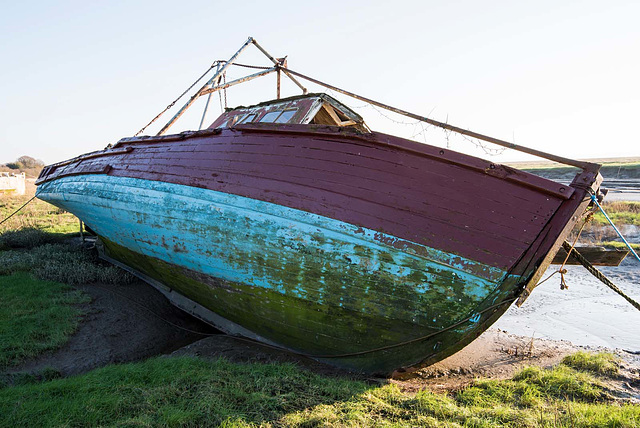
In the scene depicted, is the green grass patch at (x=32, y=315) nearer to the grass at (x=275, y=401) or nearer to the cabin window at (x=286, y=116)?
the grass at (x=275, y=401)

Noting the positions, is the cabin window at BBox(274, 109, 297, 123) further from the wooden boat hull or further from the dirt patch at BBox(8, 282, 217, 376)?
the dirt patch at BBox(8, 282, 217, 376)

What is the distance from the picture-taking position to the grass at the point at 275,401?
3.11m

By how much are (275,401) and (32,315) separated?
4402 millimetres

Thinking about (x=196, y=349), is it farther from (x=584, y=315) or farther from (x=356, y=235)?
(x=584, y=315)

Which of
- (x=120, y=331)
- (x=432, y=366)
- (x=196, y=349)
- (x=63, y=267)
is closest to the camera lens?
(x=196, y=349)

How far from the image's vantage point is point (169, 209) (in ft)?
17.2

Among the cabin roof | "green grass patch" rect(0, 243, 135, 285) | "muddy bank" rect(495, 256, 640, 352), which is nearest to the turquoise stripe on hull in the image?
the cabin roof

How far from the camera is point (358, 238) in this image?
392 centimetres

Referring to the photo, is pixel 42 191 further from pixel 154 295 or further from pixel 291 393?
pixel 291 393

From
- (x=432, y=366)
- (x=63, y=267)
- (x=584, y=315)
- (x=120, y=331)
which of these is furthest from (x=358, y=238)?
(x=63, y=267)

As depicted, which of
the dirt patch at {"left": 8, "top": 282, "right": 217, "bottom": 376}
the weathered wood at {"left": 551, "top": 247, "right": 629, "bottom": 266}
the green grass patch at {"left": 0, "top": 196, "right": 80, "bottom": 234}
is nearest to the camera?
the dirt patch at {"left": 8, "top": 282, "right": 217, "bottom": 376}

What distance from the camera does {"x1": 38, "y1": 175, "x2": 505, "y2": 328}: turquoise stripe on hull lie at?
376 cm

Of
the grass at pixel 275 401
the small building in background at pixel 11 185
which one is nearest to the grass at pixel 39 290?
the grass at pixel 275 401

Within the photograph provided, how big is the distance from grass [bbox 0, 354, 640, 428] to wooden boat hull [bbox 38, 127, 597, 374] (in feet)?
1.97
